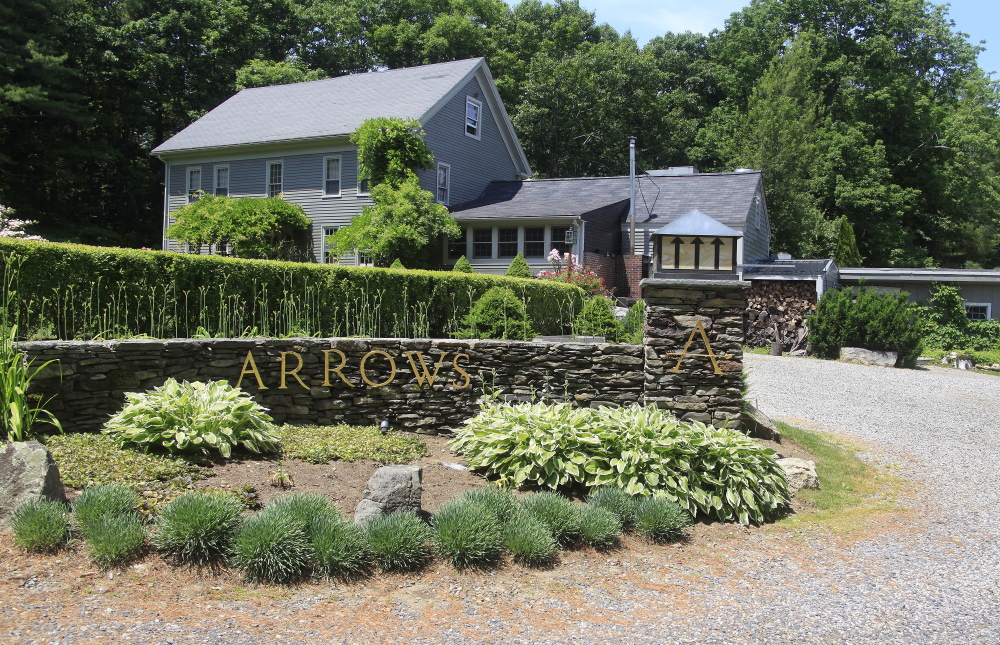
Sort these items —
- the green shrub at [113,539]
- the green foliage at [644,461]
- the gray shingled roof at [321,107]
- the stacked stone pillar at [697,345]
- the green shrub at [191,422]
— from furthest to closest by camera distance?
the gray shingled roof at [321,107]
the stacked stone pillar at [697,345]
the green foliage at [644,461]
the green shrub at [191,422]
the green shrub at [113,539]

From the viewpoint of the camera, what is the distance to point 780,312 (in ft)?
63.3

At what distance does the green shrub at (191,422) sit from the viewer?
5453mm

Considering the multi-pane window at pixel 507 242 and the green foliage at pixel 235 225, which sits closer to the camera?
the green foliage at pixel 235 225

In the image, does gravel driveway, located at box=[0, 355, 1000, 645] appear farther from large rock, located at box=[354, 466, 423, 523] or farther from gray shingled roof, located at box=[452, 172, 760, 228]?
gray shingled roof, located at box=[452, 172, 760, 228]

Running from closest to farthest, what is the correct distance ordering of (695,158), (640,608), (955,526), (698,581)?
1. (640,608)
2. (698,581)
3. (955,526)
4. (695,158)

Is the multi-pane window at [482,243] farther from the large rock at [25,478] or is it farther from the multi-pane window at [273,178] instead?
the large rock at [25,478]

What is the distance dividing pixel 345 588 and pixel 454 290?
19.5ft

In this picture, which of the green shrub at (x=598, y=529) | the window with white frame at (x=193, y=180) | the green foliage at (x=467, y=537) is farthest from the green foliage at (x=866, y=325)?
the window with white frame at (x=193, y=180)

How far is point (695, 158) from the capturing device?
117 feet

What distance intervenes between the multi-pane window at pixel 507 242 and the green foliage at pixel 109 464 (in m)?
17.7

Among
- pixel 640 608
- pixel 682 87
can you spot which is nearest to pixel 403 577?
pixel 640 608

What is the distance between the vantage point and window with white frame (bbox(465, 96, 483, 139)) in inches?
977

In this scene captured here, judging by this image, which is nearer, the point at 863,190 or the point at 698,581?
the point at 698,581

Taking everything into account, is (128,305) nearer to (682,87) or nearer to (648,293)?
(648,293)
